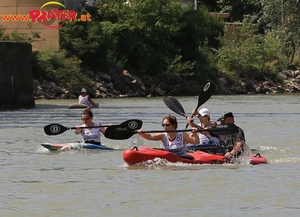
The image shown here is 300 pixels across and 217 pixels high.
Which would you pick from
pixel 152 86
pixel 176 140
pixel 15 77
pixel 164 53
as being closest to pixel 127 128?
pixel 176 140

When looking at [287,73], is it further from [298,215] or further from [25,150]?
[298,215]

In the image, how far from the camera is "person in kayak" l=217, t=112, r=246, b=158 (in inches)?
665

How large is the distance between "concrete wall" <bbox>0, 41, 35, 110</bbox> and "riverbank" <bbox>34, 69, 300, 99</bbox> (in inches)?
386

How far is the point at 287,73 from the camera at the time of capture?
66.9 m

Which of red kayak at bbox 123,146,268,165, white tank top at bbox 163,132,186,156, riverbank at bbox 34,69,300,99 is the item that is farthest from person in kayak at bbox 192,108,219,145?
riverbank at bbox 34,69,300,99

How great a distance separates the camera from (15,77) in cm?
3800

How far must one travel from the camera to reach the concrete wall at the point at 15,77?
37.3 metres

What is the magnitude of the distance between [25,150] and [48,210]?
8148 millimetres

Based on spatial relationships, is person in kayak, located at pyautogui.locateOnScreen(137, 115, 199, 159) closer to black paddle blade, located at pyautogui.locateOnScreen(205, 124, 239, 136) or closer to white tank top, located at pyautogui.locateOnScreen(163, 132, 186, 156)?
white tank top, located at pyautogui.locateOnScreen(163, 132, 186, 156)

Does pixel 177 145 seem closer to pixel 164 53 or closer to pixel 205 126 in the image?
pixel 205 126

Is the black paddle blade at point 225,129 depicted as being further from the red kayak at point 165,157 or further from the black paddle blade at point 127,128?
the black paddle blade at point 127,128

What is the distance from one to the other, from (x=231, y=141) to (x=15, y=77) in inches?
853

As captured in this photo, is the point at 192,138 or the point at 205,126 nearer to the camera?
the point at 192,138

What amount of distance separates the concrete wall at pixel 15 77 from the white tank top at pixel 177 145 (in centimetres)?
2097
